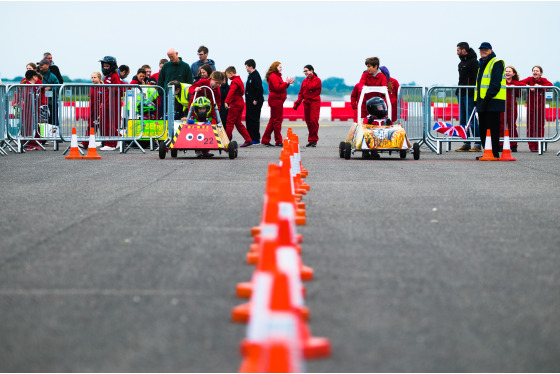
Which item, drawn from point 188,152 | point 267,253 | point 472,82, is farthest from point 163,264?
point 472,82

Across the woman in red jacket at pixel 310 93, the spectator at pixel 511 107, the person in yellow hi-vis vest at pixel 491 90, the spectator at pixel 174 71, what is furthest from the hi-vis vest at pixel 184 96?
the spectator at pixel 511 107

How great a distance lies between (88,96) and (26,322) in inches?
636

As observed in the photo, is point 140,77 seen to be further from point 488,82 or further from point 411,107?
point 488,82

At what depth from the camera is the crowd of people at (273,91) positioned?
17.6 m

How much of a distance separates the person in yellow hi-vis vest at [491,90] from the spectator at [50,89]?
9.50 metres

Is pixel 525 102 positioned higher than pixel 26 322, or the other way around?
pixel 525 102

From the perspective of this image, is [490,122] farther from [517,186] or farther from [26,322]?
[26,322]

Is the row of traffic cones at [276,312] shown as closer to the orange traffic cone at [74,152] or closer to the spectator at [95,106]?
the orange traffic cone at [74,152]

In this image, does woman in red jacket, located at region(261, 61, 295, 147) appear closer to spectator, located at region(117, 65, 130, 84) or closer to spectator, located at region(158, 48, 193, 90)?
spectator, located at region(158, 48, 193, 90)

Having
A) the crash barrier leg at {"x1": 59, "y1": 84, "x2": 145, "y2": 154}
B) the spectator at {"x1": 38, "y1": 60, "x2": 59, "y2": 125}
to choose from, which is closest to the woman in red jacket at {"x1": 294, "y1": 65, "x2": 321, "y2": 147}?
the crash barrier leg at {"x1": 59, "y1": 84, "x2": 145, "y2": 154}

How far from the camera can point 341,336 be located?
451 cm

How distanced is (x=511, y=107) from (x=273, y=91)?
5982 mm

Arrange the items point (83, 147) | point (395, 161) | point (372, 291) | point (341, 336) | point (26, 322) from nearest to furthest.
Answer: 1. point (341, 336)
2. point (26, 322)
3. point (372, 291)
4. point (395, 161)
5. point (83, 147)

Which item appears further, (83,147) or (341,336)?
(83,147)
